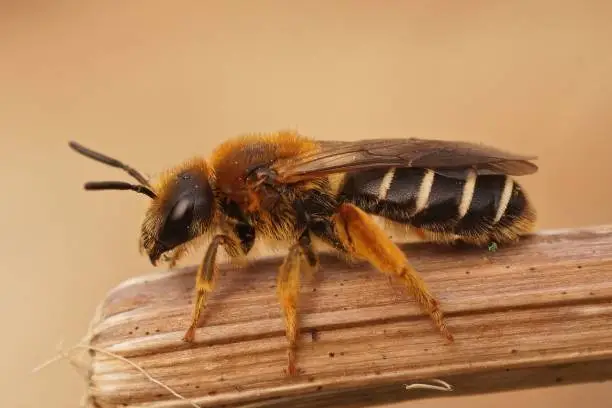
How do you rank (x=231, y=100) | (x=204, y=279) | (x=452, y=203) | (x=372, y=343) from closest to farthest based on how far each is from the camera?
(x=372, y=343), (x=204, y=279), (x=452, y=203), (x=231, y=100)

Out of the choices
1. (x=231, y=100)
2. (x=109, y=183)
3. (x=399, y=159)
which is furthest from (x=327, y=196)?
(x=231, y=100)

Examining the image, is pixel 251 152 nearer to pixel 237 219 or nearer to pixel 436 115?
pixel 237 219

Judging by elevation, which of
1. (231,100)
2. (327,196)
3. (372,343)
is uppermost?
(231,100)

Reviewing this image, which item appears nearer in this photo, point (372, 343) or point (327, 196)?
point (372, 343)

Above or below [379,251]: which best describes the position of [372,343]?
below

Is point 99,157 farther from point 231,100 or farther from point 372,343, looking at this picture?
point 231,100

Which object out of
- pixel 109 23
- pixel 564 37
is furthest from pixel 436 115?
pixel 109 23
